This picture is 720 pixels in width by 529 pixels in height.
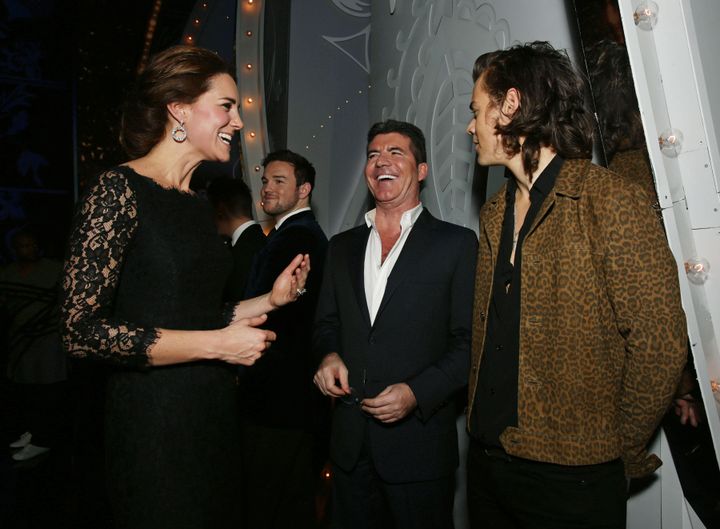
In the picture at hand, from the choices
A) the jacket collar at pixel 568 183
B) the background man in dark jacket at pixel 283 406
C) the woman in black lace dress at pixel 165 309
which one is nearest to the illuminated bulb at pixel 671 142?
the jacket collar at pixel 568 183

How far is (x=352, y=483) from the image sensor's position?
5.89 ft

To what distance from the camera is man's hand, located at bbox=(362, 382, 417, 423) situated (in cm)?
163

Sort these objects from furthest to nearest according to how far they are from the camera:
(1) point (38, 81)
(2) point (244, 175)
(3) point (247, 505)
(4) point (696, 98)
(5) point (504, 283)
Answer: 1. (1) point (38, 81)
2. (2) point (244, 175)
3. (3) point (247, 505)
4. (5) point (504, 283)
5. (4) point (696, 98)

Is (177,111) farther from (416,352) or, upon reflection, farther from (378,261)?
(416,352)

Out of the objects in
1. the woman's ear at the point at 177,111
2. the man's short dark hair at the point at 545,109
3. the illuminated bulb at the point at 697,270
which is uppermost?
the woman's ear at the point at 177,111

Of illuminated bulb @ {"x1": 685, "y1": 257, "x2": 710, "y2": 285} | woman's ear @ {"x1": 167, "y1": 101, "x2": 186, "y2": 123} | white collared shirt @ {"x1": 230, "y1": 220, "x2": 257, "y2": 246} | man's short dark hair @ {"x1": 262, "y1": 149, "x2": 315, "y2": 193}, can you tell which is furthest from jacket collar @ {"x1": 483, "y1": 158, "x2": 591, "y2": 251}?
white collared shirt @ {"x1": 230, "y1": 220, "x2": 257, "y2": 246}

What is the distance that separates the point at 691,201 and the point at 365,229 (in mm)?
1221

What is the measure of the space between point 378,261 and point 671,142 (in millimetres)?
1082

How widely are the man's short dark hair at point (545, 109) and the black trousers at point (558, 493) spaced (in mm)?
813

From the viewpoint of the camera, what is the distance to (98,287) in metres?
1.21

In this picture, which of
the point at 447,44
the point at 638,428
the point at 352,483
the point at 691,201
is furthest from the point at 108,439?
the point at 447,44

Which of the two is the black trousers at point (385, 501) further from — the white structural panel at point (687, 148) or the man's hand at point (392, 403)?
the white structural panel at point (687, 148)

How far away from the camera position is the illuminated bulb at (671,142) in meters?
1.13

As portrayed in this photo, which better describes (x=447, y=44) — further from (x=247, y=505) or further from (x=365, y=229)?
(x=247, y=505)
